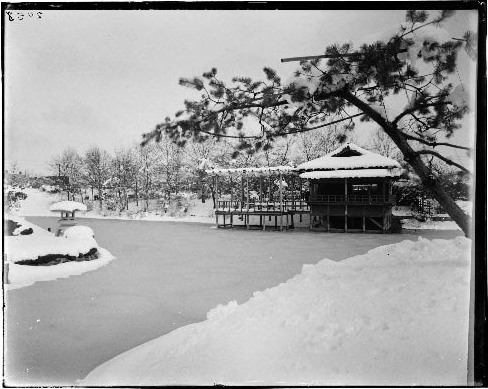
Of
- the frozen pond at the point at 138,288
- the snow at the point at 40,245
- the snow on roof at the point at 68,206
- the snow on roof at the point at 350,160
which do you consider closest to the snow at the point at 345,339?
the frozen pond at the point at 138,288

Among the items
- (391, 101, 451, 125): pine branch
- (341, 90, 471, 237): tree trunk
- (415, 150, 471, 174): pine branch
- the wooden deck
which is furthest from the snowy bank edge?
(415, 150, 471, 174): pine branch

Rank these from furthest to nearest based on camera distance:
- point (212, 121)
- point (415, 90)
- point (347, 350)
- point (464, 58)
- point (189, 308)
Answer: point (189, 308) < point (212, 121) < point (415, 90) < point (464, 58) < point (347, 350)

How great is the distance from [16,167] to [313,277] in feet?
9.10

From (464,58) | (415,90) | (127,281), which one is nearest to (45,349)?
(127,281)

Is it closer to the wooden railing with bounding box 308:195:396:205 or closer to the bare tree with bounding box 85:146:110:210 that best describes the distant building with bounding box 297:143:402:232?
the wooden railing with bounding box 308:195:396:205

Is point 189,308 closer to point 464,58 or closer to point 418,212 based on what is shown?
point 418,212

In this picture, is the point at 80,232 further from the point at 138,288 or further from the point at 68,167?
the point at 138,288

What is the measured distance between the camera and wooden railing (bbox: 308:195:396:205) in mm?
3113

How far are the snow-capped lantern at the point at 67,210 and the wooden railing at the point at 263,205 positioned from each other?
1.49m

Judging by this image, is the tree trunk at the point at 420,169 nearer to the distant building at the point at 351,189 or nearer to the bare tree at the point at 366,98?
the bare tree at the point at 366,98

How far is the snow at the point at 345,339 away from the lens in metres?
2.21

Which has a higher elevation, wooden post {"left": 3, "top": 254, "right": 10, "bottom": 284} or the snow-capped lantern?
the snow-capped lantern

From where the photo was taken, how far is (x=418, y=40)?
2416mm

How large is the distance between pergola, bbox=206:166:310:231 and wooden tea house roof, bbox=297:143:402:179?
0.24m
